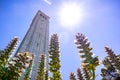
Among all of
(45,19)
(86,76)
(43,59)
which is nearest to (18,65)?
(43,59)

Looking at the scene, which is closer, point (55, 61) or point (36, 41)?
point (55, 61)

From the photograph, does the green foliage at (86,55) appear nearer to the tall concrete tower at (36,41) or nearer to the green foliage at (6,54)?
the green foliage at (6,54)

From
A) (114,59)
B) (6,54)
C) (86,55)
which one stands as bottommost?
(86,55)

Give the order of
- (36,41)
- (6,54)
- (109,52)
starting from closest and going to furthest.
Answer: (6,54) → (109,52) → (36,41)

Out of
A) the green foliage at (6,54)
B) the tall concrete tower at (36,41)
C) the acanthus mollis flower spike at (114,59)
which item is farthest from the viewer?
the tall concrete tower at (36,41)

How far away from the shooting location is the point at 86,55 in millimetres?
11477

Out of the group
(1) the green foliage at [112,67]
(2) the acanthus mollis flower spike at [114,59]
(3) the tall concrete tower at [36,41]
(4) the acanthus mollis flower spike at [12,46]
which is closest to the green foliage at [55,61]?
(4) the acanthus mollis flower spike at [12,46]

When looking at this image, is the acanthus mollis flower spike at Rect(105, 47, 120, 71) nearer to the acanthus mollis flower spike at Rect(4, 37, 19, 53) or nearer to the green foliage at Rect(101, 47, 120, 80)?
the green foliage at Rect(101, 47, 120, 80)

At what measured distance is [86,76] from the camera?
578 inches

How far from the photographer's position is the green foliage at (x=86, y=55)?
34.0 ft

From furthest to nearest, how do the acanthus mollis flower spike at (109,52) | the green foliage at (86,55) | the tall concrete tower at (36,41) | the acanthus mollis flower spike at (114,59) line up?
the tall concrete tower at (36,41) → the acanthus mollis flower spike at (109,52) → the acanthus mollis flower spike at (114,59) → the green foliage at (86,55)

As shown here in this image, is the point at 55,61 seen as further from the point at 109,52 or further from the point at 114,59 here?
the point at 109,52

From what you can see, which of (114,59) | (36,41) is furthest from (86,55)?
(36,41)

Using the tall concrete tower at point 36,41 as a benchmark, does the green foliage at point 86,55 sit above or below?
below
